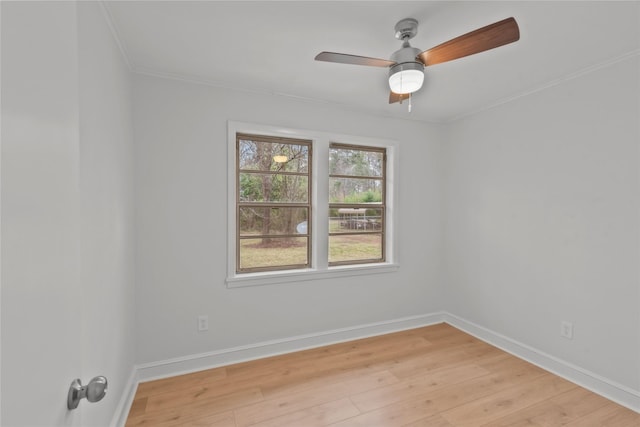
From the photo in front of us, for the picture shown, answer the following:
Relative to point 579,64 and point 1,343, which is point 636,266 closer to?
point 579,64

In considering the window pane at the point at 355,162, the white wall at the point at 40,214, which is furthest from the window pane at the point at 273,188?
the white wall at the point at 40,214

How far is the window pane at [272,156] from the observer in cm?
282

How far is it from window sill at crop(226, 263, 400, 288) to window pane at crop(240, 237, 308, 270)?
12 centimetres

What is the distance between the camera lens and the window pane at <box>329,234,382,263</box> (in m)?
3.21

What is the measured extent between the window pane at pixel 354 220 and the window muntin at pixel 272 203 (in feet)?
1.00

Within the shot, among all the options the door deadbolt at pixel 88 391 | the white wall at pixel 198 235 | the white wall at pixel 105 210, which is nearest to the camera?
the door deadbolt at pixel 88 391

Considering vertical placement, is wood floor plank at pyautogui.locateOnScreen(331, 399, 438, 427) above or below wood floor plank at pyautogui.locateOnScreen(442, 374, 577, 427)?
below

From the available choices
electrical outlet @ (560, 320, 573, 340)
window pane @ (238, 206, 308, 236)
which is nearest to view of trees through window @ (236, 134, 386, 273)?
window pane @ (238, 206, 308, 236)

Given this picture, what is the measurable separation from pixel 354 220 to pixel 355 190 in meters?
0.35

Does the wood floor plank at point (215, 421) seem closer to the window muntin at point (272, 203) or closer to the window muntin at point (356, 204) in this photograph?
the window muntin at point (272, 203)

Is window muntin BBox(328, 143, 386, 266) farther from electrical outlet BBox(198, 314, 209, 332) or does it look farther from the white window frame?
electrical outlet BBox(198, 314, 209, 332)

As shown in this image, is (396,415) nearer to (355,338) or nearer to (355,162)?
(355,338)

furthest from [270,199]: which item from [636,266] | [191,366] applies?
[636,266]

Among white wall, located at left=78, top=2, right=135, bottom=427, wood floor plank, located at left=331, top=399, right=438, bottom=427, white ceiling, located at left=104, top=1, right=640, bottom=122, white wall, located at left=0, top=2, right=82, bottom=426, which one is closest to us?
white wall, located at left=0, top=2, right=82, bottom=426
